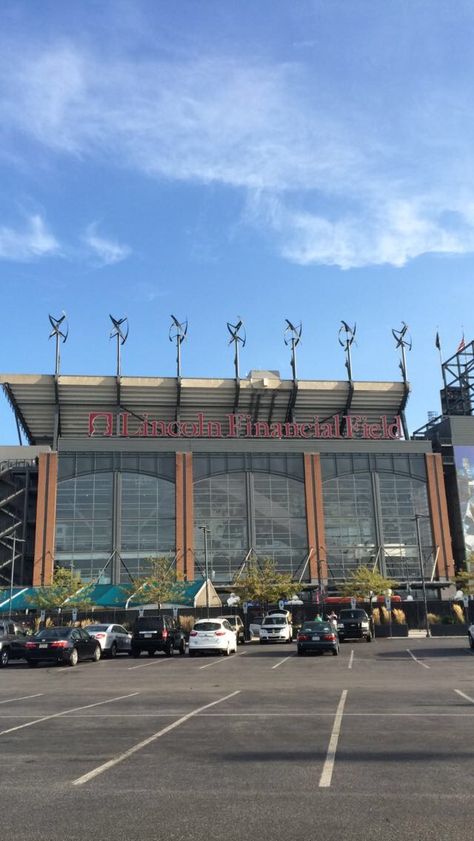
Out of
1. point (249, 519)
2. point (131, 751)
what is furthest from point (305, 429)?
point (131, 751)

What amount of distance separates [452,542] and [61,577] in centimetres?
4547

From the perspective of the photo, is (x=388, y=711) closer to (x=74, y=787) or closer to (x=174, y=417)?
(x=74, y=787)

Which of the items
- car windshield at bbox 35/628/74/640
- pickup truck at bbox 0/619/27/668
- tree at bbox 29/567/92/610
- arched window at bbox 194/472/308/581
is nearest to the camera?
car windshield at bbox 35/628/74/640

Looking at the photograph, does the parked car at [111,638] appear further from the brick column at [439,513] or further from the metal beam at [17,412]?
the metal beam at [17,412]

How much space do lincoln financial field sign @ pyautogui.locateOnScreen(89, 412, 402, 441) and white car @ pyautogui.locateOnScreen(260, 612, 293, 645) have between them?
41.5 metres

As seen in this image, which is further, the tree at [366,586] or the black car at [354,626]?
the tree at [366,586]

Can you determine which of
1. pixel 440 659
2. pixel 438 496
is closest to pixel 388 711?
pixel 440 659

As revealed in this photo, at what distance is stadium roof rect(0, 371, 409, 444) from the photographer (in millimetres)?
85875

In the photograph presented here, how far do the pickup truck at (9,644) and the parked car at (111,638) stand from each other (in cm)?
315

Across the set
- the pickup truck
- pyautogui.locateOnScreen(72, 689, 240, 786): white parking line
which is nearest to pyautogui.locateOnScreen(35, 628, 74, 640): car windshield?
the pickup truck

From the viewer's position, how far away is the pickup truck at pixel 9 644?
101 ft

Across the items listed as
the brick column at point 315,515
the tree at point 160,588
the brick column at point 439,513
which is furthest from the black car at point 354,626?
the brick column at point 439,513

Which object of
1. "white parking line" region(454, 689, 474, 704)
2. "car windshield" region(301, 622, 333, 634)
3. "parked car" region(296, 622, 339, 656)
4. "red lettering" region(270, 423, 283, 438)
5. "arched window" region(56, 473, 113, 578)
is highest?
"red lettering" region(270, 423, 283, 438)

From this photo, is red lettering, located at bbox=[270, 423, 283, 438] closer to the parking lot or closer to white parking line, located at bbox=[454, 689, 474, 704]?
the parking lot
